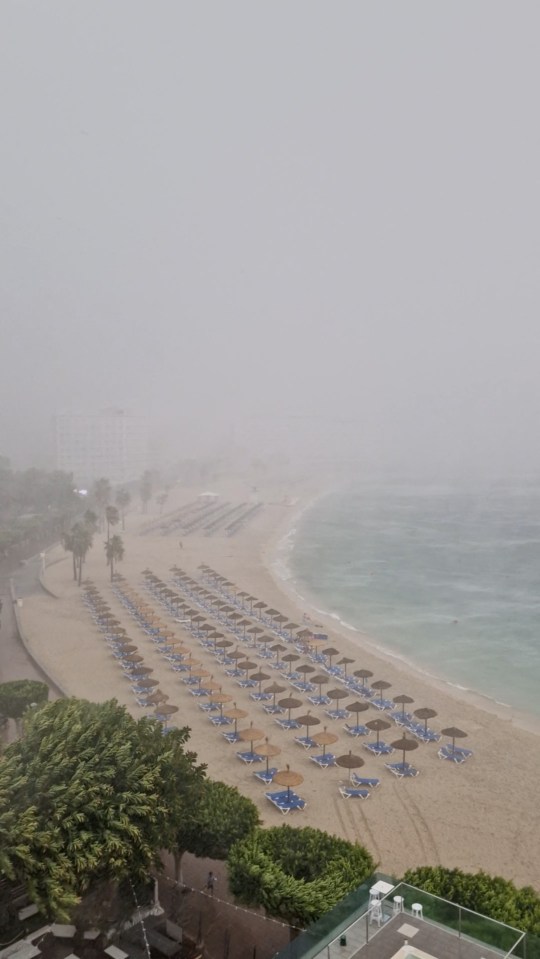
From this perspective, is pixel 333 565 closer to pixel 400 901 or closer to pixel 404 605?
pixel 404 605

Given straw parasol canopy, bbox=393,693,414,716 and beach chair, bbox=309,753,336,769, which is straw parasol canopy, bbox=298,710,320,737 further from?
straw parasol canopy, bbox=393,693,414,716

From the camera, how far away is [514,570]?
56375 mm

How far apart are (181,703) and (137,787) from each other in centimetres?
1311

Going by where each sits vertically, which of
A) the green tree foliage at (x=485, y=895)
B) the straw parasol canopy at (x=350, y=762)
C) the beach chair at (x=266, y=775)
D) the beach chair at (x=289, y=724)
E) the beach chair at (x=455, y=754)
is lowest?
the beach chair at (x=455, y=754)

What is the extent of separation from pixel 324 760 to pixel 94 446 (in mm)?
108413

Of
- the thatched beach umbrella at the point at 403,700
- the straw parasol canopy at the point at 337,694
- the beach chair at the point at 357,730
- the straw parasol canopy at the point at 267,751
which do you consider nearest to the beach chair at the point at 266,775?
the straw parasol canopy at the point at 267,751

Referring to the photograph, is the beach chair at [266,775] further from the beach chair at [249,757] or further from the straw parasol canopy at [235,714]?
the straw parasol canopy at [235,714]

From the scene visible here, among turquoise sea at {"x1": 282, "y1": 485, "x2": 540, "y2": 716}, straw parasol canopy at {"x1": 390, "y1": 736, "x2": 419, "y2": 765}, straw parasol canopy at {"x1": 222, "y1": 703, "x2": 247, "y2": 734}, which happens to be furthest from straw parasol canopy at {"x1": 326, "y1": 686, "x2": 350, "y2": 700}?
turquoise sea at {"x1": 282, "y1": 485, "x2": 540, "y2": 716}

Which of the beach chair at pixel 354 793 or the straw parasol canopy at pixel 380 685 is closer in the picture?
the beach chair at pixel 354 793

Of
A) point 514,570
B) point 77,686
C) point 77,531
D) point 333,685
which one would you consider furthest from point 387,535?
point 77,686

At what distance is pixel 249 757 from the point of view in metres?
19.6

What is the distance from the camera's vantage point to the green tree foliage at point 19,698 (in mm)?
18812

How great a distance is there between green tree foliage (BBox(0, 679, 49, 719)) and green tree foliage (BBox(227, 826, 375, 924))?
378 inches

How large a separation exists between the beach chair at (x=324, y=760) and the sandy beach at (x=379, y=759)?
10.0 inches
